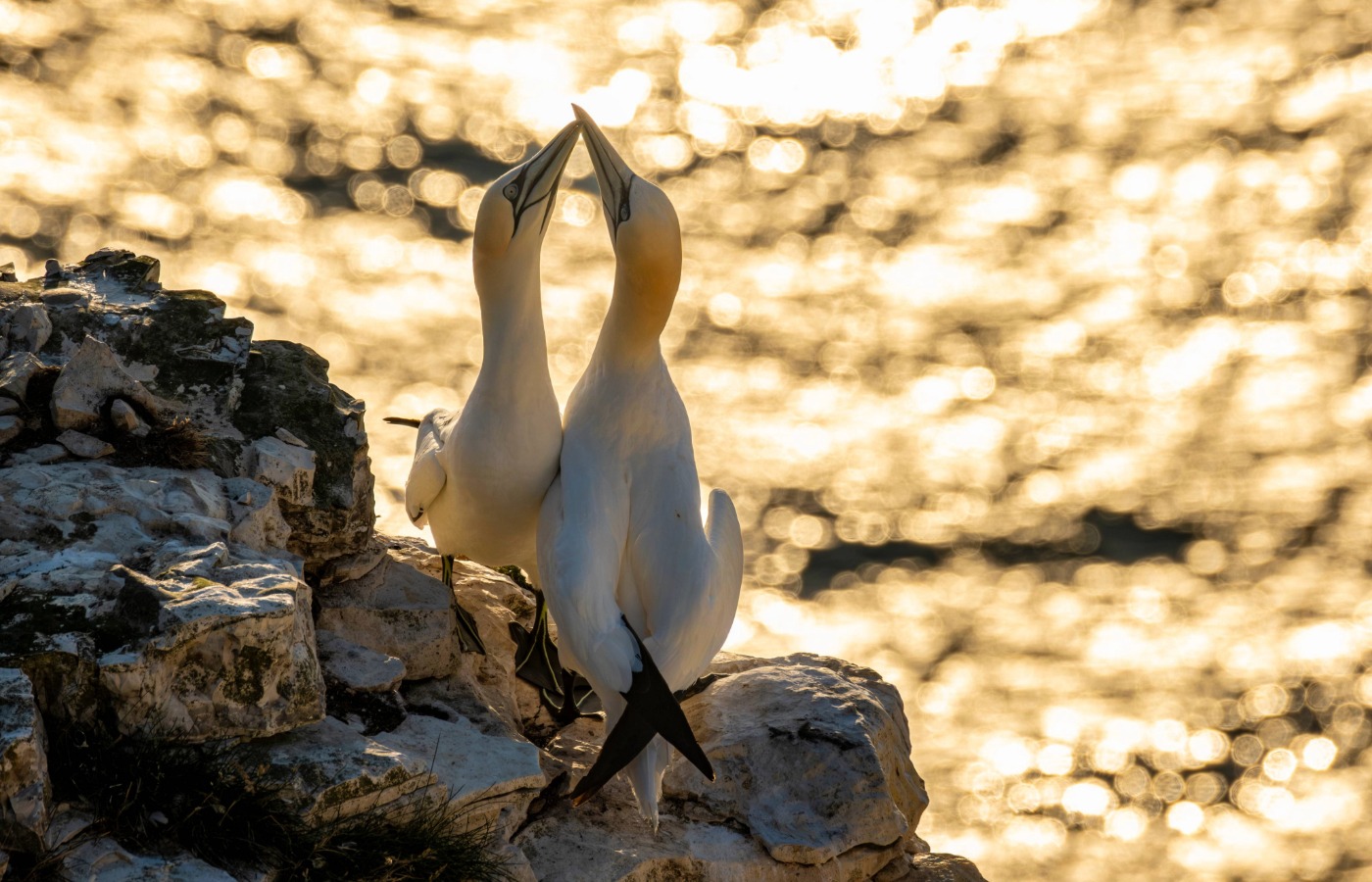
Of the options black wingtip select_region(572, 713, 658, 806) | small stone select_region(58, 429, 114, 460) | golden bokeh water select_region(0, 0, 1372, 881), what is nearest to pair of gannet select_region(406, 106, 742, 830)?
black wingtip select_region(572, 713, 658, 806)

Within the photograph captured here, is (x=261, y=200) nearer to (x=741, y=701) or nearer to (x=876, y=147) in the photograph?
(x=876, y=147)

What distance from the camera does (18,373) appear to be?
5938 millimetres

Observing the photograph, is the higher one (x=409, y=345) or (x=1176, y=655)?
(x=409, y=345)

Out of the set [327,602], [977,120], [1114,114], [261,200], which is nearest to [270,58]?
[261,200]

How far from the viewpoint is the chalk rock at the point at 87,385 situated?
592 centimetres

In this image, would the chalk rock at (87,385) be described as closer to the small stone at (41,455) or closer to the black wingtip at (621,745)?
the small stone at (41,455)

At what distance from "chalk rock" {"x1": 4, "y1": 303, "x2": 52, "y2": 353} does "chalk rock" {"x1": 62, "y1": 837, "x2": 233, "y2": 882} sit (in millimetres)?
2134

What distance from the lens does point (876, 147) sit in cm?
2220

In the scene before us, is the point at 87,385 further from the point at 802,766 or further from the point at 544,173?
the point at 802,766

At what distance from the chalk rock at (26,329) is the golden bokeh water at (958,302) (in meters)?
9.30

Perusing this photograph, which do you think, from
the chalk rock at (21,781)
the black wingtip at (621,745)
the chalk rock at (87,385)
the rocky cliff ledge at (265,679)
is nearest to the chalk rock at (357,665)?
the rocky cliff ledge at (265,679)

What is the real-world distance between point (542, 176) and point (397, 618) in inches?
69.2

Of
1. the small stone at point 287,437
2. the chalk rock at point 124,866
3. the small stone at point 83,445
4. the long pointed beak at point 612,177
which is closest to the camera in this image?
the chalk rock at point 124,866

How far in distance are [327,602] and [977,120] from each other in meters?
17.7
